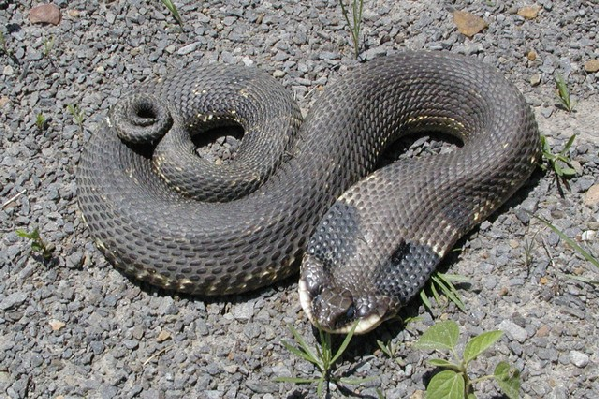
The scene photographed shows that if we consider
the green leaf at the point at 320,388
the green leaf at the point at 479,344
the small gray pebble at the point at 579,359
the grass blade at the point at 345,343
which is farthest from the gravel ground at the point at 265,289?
the green leaf at the point at 479,344

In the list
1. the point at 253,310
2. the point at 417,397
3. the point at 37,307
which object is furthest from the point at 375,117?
the point at 37,307

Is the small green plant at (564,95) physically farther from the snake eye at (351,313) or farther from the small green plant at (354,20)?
the snake eye at (351,313)

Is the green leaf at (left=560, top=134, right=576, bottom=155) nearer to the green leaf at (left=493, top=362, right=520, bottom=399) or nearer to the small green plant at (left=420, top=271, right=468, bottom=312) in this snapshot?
the small green plant at (left=420, top=271, right=468, bottom=312)

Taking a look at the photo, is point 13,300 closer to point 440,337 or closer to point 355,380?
point 355,380

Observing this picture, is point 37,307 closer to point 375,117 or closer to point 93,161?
point 93,161

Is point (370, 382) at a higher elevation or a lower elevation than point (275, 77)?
lower

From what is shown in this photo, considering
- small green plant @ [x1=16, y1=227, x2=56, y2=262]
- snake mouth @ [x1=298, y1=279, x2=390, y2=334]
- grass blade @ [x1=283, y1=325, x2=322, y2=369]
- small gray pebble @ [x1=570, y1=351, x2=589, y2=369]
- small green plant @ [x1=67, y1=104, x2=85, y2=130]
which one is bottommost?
small gray pebble @ [x1=570, y1=351, x2=589, y2=369]

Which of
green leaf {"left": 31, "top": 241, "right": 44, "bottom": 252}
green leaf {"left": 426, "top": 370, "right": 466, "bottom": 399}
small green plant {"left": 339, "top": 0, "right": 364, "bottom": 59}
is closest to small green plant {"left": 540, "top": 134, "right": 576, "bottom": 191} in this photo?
small green plant {"left": 339, "top": 0, "right": 364, "bottom": 59}
